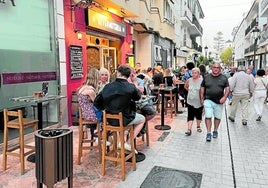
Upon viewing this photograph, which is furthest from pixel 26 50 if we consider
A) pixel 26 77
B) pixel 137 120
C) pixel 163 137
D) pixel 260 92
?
pixel 260 92

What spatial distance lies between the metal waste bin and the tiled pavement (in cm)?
93

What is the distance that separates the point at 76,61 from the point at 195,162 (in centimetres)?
448

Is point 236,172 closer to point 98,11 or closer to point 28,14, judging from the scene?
point 28,14

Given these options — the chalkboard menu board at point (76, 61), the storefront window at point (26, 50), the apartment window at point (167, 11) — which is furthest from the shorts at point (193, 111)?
the apartment window at point (167, 11)

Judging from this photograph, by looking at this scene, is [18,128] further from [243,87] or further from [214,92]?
[243,87]

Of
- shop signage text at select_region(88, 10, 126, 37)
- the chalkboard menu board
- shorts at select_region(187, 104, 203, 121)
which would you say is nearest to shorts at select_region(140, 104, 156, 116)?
shorts at select_region(187, 104, 203, 121)

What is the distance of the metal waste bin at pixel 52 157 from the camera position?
2820 millimetres

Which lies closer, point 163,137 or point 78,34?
point 163,137

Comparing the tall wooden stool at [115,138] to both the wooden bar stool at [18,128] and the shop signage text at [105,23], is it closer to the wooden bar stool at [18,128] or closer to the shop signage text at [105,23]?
the wooden bar stool at [18,128]

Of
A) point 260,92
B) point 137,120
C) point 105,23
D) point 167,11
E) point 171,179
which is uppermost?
point 167,11

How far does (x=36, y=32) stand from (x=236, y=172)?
525 cm

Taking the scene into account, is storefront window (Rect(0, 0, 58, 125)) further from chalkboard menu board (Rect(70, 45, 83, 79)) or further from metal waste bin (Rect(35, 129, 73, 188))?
→ metal waste bin (Rect(35, 129, 73, 188))

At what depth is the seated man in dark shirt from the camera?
13.3 feet

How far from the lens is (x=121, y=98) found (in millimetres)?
4055
